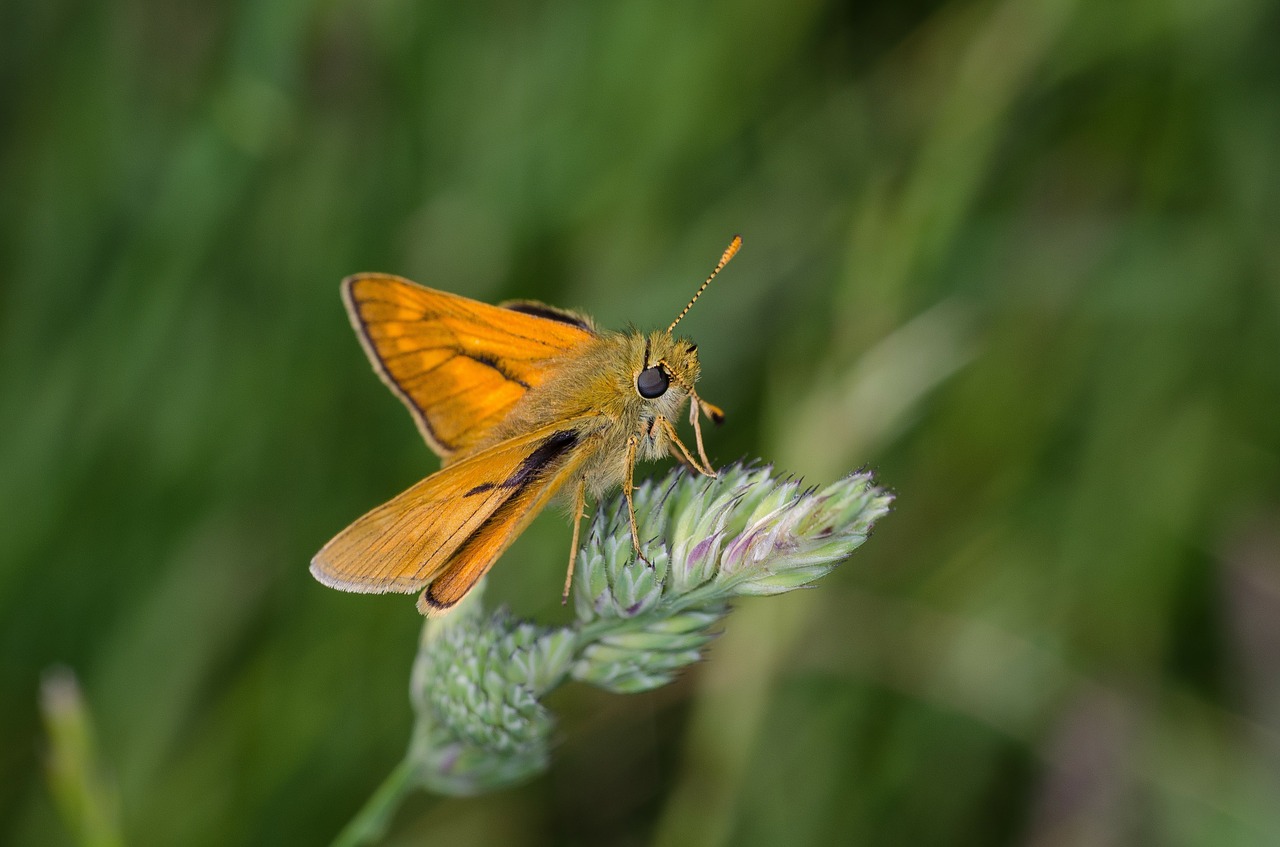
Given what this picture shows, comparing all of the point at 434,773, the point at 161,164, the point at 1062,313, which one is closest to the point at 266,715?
the point at 434,773

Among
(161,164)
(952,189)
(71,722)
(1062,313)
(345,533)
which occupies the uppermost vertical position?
(1062,313)

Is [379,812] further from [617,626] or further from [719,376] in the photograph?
[719,376]

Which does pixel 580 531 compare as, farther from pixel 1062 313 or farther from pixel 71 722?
pixel 1062 313

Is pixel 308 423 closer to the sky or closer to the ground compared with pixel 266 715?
closer to the sky

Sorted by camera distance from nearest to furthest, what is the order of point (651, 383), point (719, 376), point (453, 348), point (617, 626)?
point (617, 626) < point (651, 383) < point (453, 348) < point (719, 376)

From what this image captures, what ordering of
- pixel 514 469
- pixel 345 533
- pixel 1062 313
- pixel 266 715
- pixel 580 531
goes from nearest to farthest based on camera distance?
pixel 345 533 → pixel 514 469 → pixel 580 531 → pixel 266 715 → pixel 1062 313

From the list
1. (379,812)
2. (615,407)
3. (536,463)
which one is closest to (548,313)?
(615,407)
